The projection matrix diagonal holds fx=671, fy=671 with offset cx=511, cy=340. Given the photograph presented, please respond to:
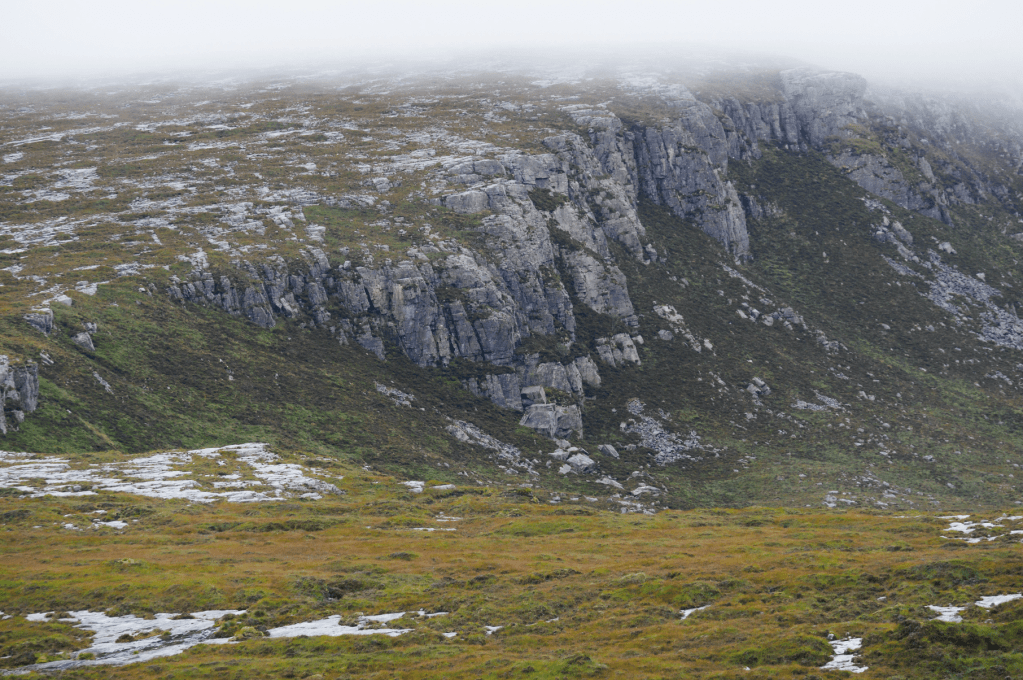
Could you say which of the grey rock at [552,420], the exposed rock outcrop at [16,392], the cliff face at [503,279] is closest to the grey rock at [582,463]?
the grey rock at [552,420]

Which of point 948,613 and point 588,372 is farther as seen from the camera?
point 588,372

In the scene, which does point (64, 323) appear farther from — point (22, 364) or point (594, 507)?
point (594, 507)

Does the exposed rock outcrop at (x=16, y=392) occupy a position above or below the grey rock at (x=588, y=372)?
above

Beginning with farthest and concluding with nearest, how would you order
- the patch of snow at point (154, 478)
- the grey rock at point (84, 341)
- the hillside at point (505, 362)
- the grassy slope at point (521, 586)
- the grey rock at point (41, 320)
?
the grey rock at point (84, 341) → the grey rock at point (41, 320) → the patch of snow at point (154, 478) → the hillside at point (505, 362) → the grassy slope at point (521, 586)

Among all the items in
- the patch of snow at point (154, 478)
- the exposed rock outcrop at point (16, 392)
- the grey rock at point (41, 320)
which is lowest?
the patch of snow at point (154, 478)

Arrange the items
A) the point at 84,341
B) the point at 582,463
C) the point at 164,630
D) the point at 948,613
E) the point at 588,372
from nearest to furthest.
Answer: the point at 948,613 < the point at 164,630 < the point at 84,341 < the point at 582,463 < the point at 588,372

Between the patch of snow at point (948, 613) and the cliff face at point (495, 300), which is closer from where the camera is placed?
the patch of snow at point (948, 613)

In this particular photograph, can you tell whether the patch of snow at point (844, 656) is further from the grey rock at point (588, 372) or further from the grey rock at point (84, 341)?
the grey rock at point (84, 341)

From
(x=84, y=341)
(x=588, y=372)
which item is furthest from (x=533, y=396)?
(x=84, y=341)

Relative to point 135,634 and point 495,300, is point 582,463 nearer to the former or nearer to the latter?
point 495,300

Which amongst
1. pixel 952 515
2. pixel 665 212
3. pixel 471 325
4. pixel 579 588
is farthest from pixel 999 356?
pixel 579 588

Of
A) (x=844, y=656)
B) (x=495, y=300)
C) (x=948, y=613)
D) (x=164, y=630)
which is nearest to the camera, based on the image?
(x=844, y=656)
